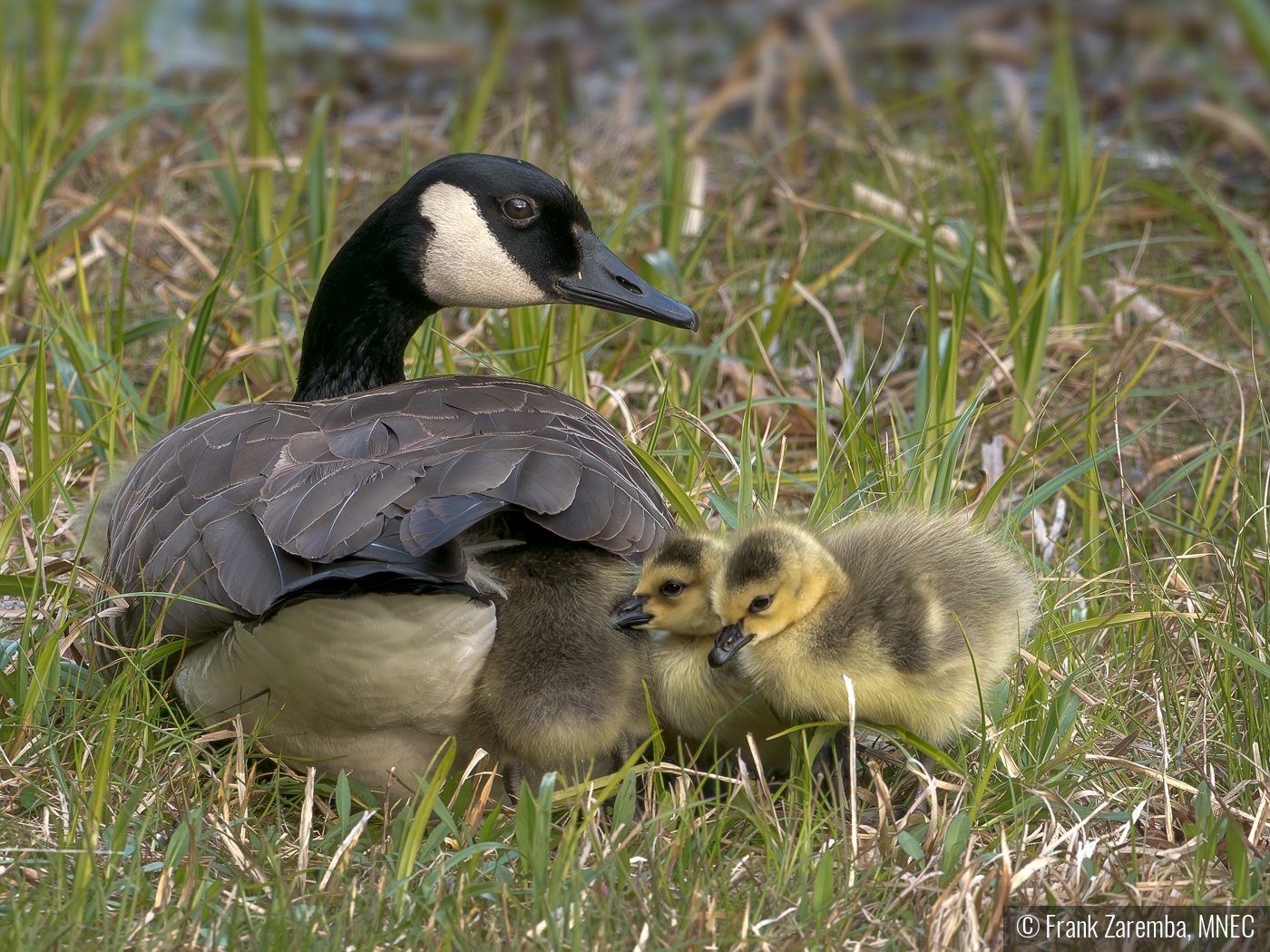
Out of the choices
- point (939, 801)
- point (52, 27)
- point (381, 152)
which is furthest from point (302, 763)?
point (52, 27)

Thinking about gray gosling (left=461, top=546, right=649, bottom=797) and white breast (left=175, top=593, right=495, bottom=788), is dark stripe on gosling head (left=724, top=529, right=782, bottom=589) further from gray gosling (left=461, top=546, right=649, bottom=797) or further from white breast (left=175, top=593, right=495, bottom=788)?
white breast (left=175, top=593, right=495, bottom=788)

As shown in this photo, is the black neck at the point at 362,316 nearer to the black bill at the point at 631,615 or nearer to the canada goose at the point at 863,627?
the black bill at the point at 631,615

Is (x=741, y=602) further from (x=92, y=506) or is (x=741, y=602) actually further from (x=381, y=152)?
(x=381, y=152)

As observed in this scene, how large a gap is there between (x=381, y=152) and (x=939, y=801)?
13.7ft

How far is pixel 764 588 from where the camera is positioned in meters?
2.41

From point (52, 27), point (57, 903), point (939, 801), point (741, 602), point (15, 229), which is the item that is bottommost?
point (939, 801)

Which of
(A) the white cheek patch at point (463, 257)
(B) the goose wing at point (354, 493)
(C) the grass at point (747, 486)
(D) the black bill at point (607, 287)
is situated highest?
(A) the white cheek patch at point (463, 257)

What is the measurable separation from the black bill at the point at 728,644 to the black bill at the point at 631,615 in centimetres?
14

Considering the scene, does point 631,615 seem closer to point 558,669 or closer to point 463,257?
point 558,669

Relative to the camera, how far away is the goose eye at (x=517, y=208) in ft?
11.1

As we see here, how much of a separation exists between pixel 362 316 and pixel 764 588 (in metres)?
1.45

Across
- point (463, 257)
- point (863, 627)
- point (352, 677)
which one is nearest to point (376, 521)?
point (352, 677)

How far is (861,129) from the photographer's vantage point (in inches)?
236

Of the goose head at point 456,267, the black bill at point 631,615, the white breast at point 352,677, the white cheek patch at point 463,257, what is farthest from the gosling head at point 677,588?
the white cheek patch at point 463,257
